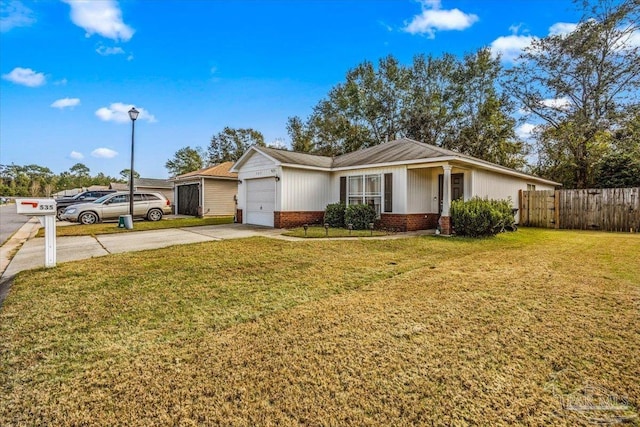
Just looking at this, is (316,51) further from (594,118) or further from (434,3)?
(594,118)

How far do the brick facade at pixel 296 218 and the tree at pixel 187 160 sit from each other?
3612cm

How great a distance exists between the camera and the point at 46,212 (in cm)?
553

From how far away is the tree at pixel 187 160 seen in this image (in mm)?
45156

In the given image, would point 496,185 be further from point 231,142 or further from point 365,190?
point 231,142

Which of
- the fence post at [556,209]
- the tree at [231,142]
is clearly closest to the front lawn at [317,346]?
the fence post at [556,209]

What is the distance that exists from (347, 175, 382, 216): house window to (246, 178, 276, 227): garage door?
10.4 ft

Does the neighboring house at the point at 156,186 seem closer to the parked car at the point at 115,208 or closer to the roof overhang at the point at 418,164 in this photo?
the parked car at the point at 115,208

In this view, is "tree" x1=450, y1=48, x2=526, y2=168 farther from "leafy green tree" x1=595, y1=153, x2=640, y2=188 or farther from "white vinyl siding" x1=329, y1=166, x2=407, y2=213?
"white vinyl siding" x1=329, y1=166, x2=407, y2=213

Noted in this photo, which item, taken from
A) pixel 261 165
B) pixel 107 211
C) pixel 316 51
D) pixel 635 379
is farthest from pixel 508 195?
pixel 107 211

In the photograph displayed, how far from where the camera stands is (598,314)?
356 centimetres

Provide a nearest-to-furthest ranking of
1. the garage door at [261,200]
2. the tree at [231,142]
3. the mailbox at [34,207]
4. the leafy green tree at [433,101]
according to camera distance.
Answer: the mailbox at [34,207], the garage door at [261,200], the leafy green tree at [433,101], the tree at [231,142]

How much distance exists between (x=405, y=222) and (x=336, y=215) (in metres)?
2.71

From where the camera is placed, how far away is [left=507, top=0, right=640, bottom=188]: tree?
1792 centimetres

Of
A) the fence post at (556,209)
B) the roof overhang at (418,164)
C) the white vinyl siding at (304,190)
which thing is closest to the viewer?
the roof overhang at (418,164)
